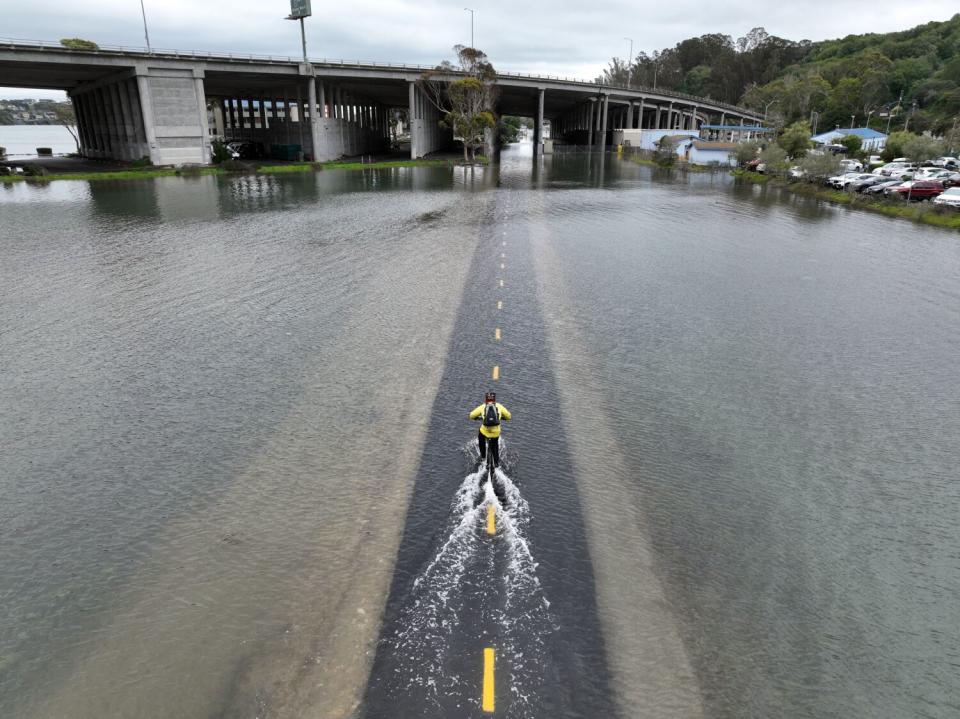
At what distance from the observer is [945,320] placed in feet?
74.9

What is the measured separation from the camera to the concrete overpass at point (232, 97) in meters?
73.2

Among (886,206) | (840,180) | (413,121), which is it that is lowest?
(886,206)

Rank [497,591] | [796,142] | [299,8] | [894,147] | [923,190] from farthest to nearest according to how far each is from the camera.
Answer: [894,147] → [299,8] → [796,142] → [923,190] → [497,591]

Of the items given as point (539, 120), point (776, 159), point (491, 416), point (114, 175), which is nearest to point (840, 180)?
point (776, 159)

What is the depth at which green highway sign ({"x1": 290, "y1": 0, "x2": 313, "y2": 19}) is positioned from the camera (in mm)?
81062

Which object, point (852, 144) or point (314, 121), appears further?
point (852, 144)

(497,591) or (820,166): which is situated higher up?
(820,166)

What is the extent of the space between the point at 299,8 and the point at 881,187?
7231cm

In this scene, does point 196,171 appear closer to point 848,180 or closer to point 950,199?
point 848,180

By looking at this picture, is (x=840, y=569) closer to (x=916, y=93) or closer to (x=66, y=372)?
(x=66, y=372)

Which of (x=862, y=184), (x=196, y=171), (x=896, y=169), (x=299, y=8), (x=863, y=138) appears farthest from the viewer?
(x=863, y=138)

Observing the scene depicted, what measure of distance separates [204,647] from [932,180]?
6258 centimetres

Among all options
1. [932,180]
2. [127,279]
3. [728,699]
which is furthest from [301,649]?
[932,180]

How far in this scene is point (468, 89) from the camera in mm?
92000
